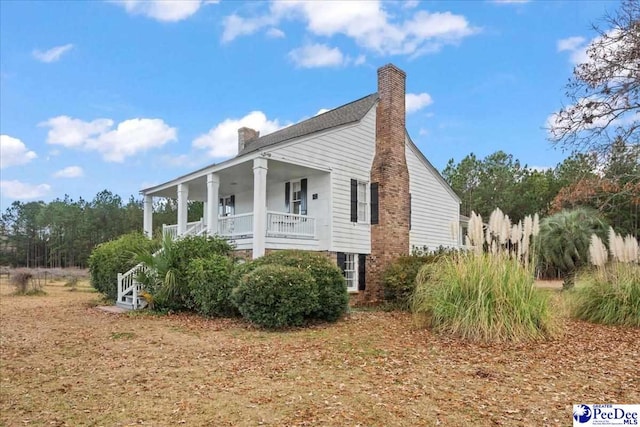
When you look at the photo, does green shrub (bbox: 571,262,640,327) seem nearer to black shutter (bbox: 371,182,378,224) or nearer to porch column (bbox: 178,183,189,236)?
black shutter (bbox: 371,182,378,224)

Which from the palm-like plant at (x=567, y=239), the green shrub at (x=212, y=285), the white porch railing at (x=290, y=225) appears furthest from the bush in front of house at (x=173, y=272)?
the palm-like plant at (x=567, y=239)

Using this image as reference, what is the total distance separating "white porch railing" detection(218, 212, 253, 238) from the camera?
532 inches

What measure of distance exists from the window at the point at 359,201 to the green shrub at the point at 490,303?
709cm

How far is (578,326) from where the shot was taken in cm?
886

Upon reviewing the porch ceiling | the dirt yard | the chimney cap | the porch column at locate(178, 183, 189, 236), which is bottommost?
the dirt yard

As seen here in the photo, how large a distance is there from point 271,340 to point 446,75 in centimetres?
1284

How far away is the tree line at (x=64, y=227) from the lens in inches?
2062

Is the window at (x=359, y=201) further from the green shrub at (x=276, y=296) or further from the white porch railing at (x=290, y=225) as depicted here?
the green shrub at (x=276, y=296)

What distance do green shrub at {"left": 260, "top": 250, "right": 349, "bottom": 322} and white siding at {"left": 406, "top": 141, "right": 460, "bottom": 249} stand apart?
7.27m

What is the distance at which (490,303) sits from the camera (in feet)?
24.4

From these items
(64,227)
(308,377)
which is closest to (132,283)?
(308,377)

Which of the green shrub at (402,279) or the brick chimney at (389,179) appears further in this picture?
the brick chimney at (389,179)

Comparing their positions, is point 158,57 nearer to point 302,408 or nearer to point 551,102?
point 551,102

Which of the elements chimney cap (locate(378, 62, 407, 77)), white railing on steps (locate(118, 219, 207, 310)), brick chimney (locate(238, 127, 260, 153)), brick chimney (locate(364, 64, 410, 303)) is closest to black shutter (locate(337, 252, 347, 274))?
brick chimney (locate(364, 64, 410, 303))
